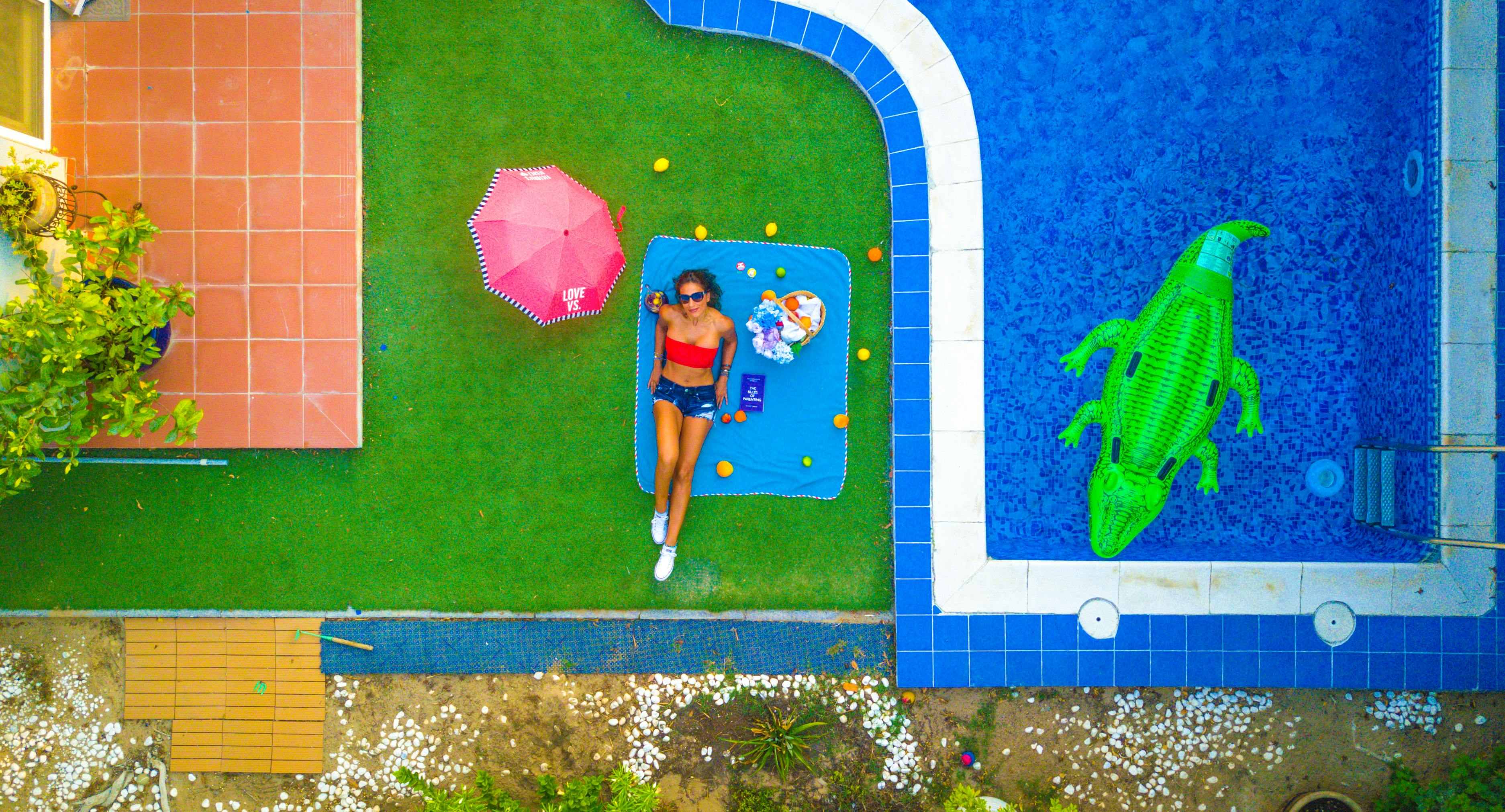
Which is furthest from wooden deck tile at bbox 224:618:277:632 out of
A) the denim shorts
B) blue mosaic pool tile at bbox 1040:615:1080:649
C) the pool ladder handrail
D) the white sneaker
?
the pool ladder handrail

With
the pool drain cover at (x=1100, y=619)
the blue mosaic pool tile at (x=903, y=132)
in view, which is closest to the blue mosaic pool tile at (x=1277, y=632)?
the pool drain cover at (x=1100, y=619)

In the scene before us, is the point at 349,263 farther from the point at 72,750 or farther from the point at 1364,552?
the point at 1364,552

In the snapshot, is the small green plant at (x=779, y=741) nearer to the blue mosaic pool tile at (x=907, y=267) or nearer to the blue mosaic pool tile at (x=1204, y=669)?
the blue mosaic pool tile at (x=1204, y=669)

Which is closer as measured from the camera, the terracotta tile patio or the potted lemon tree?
the potted lemon tree

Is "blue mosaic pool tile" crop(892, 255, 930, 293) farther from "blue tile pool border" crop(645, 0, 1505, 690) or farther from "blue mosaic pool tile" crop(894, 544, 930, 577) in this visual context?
"blue mosaic pool tile" crop(894, 544, 930, 577)

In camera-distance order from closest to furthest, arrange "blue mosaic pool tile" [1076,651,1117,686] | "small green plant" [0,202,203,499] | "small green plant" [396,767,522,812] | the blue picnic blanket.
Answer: "small green plant" [0,202,203,499]
"small green plant" [396,767,522,812]
"blue mosaic pool tile" [1076,651,1117,686]
the blue picnic blanket

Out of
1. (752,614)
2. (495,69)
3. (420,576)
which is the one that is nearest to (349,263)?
(495,69)
